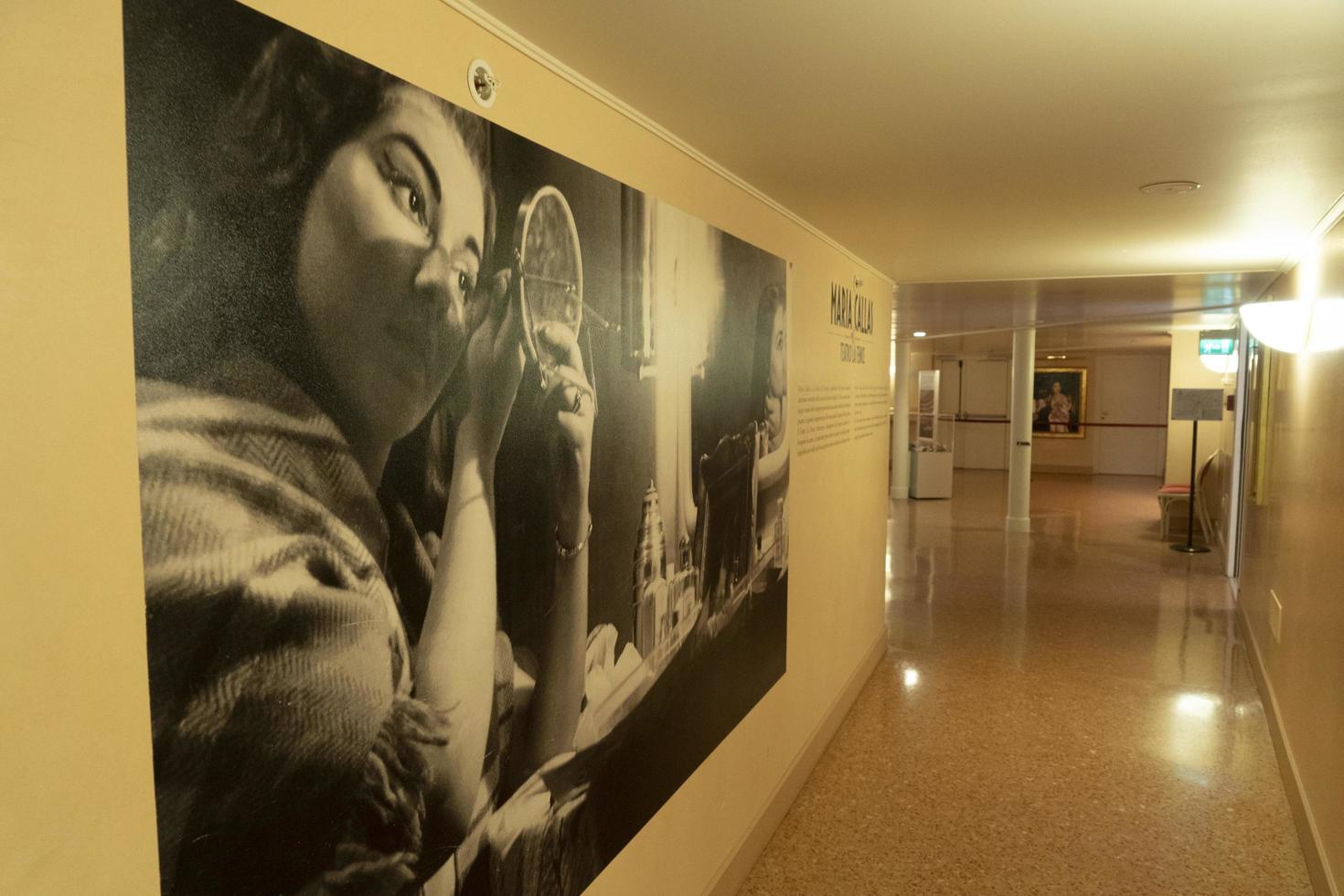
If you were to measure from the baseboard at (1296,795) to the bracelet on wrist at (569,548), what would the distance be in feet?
9.05

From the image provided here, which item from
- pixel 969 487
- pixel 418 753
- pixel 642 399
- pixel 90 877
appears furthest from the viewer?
pixel 969 487

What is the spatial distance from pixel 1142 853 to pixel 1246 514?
185 inches

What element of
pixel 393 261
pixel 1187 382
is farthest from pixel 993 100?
pixel 1187 382

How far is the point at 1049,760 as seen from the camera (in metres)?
4.32

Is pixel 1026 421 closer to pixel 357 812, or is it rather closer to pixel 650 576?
pixel 650 576

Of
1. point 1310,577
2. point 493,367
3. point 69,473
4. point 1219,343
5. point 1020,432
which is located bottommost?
point 1310,577

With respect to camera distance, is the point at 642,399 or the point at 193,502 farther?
the point at 642,399

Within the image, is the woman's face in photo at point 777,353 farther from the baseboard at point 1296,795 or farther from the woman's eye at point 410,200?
the baseboard at point 1296,795

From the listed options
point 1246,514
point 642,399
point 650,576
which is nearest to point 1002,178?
point 642,399

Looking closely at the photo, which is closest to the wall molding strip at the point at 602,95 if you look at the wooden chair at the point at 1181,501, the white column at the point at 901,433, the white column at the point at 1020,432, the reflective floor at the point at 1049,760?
the reflective floor at the point at 1049,760

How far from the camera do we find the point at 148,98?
105 cm

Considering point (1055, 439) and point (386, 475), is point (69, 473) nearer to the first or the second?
point (386, 475)

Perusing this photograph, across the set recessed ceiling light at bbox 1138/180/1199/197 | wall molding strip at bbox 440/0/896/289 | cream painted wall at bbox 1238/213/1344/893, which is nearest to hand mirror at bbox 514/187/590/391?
wall molding strip at bbox 440/0/896/289

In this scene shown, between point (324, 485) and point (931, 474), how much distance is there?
13469 mm
